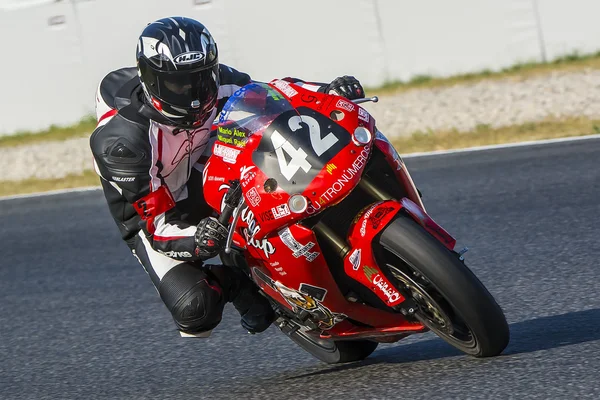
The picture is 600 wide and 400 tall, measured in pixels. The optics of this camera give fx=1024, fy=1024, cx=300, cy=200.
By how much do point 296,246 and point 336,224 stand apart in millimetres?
172

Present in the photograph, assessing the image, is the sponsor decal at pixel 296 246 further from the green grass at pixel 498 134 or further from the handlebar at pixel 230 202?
the green grass at pixel 498 134

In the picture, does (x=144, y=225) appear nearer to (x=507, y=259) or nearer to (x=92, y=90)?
(x=507, y=259)

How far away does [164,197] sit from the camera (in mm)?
4328

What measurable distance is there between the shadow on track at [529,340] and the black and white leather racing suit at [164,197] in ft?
1.68

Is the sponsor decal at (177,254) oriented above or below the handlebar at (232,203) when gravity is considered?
below

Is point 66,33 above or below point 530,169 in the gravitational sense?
above

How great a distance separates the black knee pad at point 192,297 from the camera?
4.33m

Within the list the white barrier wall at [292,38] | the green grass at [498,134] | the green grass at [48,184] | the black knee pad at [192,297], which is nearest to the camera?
the black knee pad at [192,297]

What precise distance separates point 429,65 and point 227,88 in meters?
6.96

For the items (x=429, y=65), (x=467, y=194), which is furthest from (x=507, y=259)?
(x=429, y=65)

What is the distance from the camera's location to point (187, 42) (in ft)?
13.6

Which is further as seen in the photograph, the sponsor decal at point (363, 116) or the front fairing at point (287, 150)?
the sponsor decal at point (363, 116)

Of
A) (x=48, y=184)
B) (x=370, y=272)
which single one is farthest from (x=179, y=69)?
(x=48, y=184)

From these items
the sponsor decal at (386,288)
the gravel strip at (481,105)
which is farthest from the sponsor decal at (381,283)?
the gravel strip at (481,105)
